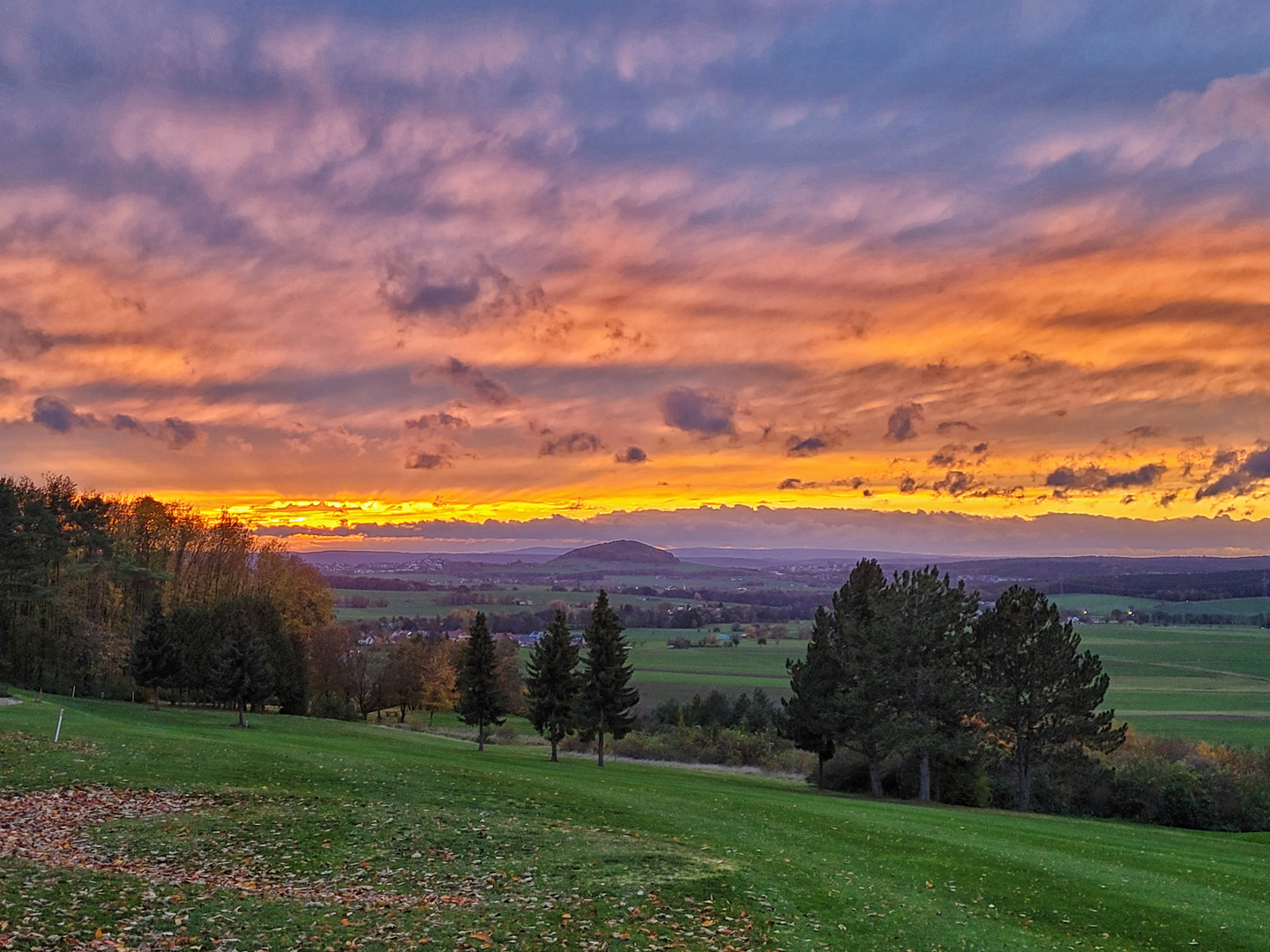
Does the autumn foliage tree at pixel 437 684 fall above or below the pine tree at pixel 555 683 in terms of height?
below

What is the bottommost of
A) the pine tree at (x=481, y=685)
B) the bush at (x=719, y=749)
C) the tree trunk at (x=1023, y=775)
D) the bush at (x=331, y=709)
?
the bush at (x=719, y=749)

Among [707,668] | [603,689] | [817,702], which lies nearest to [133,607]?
[603,689]

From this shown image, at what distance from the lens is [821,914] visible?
17.8m

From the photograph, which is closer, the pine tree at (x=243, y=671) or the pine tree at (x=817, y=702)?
the pine tree at (x=817, y=702)

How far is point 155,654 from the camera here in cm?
6575

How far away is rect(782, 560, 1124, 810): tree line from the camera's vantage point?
176 ft

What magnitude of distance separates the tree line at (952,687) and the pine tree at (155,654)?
4775cm

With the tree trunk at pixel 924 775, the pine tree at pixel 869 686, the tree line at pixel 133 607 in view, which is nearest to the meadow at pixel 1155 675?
the pine tree at pixel 869 686

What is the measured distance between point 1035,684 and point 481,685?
134 feet

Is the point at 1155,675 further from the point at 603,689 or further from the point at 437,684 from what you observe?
the point at 603,689

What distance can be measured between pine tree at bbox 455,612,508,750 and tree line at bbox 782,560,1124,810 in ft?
79.3

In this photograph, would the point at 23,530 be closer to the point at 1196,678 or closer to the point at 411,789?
the point at 411,789

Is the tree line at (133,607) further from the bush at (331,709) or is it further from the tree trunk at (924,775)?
the tree trunk at (924,775)

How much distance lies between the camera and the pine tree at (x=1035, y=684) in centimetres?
5525
